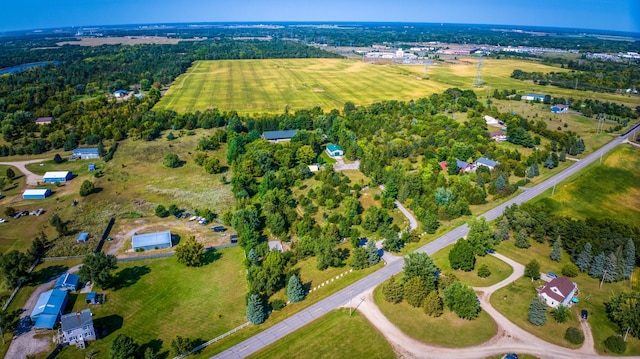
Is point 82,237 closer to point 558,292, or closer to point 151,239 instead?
point 151,239

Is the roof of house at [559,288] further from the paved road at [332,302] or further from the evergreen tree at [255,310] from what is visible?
the evergreen tree at [255,310]

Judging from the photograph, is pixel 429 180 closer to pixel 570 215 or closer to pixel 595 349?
pixel 570 215

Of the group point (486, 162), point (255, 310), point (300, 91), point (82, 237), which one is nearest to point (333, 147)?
point (486, 162)

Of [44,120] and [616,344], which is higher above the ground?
[44,120]

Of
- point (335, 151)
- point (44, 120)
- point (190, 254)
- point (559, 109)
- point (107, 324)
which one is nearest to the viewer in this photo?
point (107, 324)

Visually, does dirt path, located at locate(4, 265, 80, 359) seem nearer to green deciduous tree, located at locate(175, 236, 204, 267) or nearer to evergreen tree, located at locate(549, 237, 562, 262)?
green deciduous tree, located at locate(175, 236, 204, 267)

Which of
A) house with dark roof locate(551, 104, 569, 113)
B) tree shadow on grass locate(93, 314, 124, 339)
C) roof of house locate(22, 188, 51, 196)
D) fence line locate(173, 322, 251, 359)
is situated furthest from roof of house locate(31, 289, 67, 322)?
house with dark roof locate(551, 104, 569, 113)

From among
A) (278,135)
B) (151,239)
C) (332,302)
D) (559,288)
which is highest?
(278,135)
